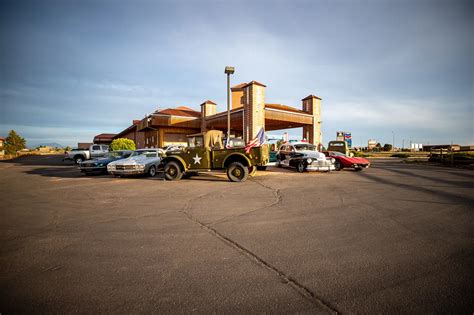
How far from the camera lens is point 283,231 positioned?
376 centimetres

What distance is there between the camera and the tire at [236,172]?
31.1 ft

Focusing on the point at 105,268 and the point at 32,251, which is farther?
the point at 32,251

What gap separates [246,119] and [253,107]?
134cm

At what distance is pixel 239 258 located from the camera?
284cm

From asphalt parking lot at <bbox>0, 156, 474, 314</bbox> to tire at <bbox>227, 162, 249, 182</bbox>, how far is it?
402 cm

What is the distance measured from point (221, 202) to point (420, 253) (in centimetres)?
415

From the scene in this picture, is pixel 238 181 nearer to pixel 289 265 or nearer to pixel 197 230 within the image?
pixel 197 230

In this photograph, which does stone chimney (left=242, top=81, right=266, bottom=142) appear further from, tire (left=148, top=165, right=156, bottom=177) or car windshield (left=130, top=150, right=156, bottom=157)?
tire (left=148, top=165, right=156, bottom=177)

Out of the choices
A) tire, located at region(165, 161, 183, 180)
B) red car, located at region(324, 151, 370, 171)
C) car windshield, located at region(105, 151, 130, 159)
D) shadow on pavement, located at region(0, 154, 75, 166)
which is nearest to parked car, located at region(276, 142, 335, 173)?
red car, located at region(324, 151, 370, 171)

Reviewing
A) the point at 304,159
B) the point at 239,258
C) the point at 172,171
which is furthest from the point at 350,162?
the point at 239,258

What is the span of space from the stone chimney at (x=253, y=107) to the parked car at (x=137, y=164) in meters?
9.44

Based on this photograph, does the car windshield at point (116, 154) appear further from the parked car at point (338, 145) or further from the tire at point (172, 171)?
the parked car at point (338, 145)

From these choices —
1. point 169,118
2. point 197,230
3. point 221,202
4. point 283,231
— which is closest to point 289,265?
point 283,231

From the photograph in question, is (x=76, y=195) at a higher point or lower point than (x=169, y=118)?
lower
